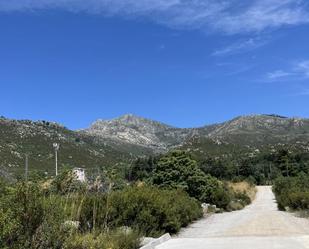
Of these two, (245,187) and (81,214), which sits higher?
(245,187)

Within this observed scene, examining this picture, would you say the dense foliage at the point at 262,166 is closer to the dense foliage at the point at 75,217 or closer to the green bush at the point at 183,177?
the green bush at the point at 183,177

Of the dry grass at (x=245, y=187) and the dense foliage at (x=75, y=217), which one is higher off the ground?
the dry grass at (x=245, y=187)

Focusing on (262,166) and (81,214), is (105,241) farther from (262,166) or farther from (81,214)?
(262,166)

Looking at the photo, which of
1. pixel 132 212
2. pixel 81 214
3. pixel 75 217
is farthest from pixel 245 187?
pixel 75 217

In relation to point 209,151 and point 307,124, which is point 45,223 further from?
point 307,124

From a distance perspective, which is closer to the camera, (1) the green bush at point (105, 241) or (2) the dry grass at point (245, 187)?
(1) the green bush at point (105, 241)

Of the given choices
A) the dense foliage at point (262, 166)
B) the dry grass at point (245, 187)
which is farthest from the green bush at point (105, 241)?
the dense foliage at point (262, 166)

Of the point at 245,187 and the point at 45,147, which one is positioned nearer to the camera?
the point at 245,187

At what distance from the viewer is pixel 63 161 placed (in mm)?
84375

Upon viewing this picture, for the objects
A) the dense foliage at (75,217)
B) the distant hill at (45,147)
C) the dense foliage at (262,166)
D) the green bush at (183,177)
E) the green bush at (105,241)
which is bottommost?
the green bush at (105,241)

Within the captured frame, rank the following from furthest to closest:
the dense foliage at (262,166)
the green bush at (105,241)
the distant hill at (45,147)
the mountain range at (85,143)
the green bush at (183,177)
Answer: the mountain range at (85,143)
the distant hill at (45,147)
the dense foliage at (262,166)
the green bush at (183,177)
the green bush at (105,241)

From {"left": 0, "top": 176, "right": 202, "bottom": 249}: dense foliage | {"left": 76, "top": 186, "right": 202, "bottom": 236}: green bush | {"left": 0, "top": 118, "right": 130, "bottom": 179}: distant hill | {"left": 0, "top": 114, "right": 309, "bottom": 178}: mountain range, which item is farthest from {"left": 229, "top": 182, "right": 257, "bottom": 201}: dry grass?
{"left": 0, "top": 176, "right": 202, "bottom": 249}: dense foliage


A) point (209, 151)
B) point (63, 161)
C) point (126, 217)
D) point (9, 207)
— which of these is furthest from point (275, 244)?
point (209, 151)

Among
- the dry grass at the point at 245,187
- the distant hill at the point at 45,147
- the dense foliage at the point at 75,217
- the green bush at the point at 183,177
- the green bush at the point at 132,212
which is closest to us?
the dense foliage at the point at 75,217
